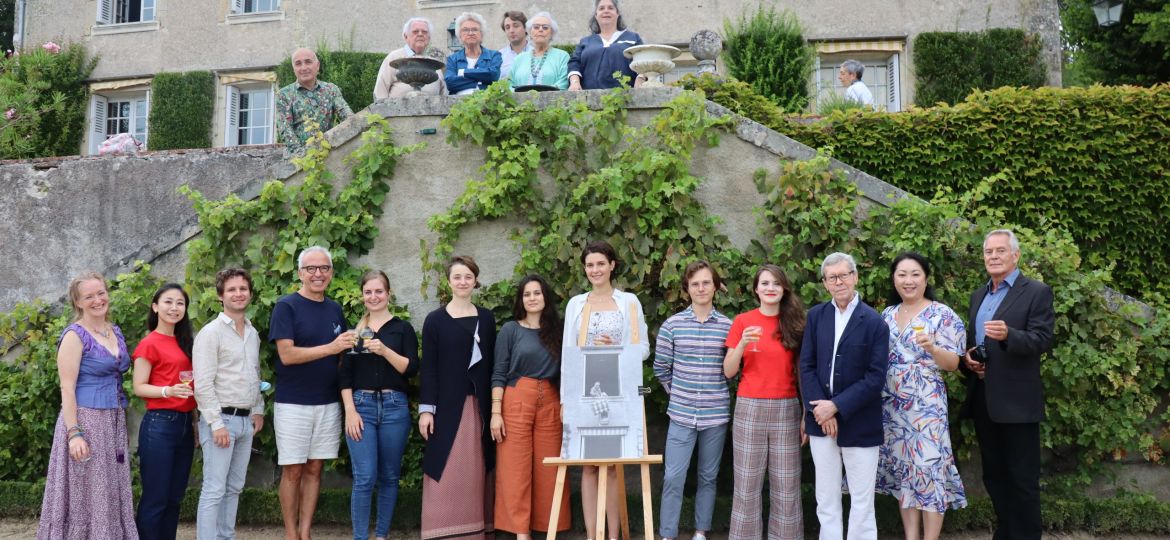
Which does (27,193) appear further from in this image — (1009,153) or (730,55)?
(1009,153)

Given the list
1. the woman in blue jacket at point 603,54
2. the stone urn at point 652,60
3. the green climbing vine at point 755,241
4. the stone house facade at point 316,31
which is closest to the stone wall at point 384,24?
the stone house facade at point 316,31

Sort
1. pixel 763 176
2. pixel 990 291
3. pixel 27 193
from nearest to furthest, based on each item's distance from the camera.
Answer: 1. pixel 990 291
2. pixel 763 176
3. pixel 27 193

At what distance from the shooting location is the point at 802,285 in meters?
5.31

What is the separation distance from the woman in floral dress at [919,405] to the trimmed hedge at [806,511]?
77cm

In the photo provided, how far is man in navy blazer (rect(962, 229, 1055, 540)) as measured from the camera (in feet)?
14.0

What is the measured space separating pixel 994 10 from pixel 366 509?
34.5 feet

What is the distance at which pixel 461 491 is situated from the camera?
4.81 m

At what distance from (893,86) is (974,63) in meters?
1.05

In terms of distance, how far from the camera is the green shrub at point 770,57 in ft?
35.2

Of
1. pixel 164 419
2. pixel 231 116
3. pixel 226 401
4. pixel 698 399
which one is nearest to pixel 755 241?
pixel 698 399

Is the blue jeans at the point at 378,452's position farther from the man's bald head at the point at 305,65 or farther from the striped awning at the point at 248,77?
the striped awning at the point at 248,77

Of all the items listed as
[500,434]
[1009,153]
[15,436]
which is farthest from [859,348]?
[15,436]

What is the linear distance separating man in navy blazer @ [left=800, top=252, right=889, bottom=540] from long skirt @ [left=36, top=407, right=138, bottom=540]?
3.62 meters

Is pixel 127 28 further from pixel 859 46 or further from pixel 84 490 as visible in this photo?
pixel 84 490
